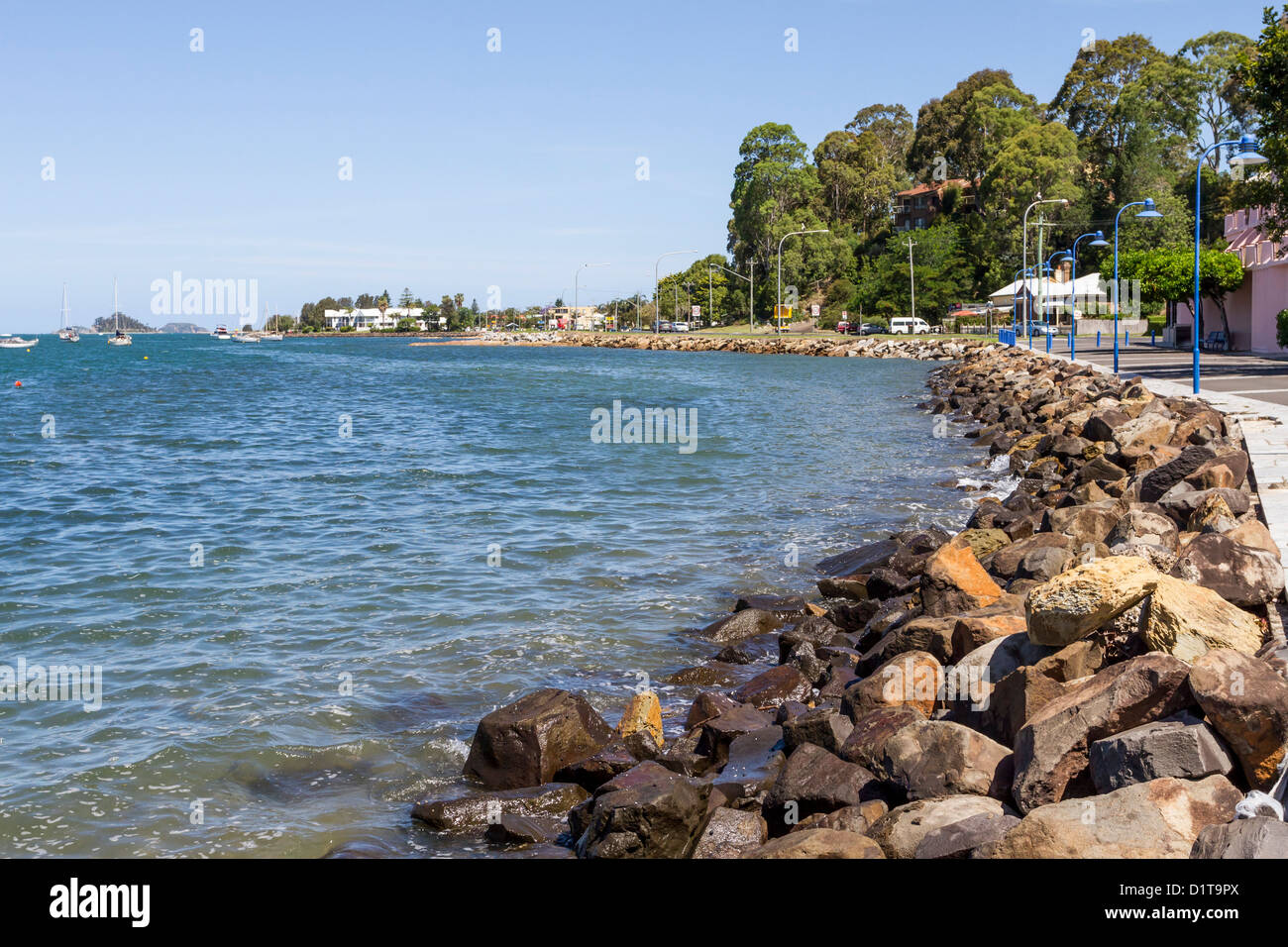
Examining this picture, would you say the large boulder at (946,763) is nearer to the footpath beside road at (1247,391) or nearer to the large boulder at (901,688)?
the large boulder at (901,688)

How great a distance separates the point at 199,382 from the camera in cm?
6919

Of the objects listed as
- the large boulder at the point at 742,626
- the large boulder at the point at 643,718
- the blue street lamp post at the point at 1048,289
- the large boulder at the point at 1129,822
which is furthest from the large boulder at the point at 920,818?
the blue street lamp post at the point at 1048,289

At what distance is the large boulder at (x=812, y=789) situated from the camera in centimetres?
697

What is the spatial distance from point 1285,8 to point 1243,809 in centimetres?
3142

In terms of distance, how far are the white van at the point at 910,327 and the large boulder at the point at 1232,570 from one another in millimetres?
82262

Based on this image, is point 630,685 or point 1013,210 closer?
point 630,685

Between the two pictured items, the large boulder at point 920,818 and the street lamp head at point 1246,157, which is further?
the street lamp head at point 1246,157

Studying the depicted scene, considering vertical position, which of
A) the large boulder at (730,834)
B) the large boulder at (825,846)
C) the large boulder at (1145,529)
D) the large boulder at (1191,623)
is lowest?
the large boulder at (730,834)

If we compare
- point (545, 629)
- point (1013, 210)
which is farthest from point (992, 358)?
point (545, 629)

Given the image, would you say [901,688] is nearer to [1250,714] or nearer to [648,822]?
[648,822]

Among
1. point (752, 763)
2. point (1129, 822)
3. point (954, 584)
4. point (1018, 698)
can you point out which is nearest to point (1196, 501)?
point (954, 584)

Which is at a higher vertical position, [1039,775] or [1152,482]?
[1152,482]
